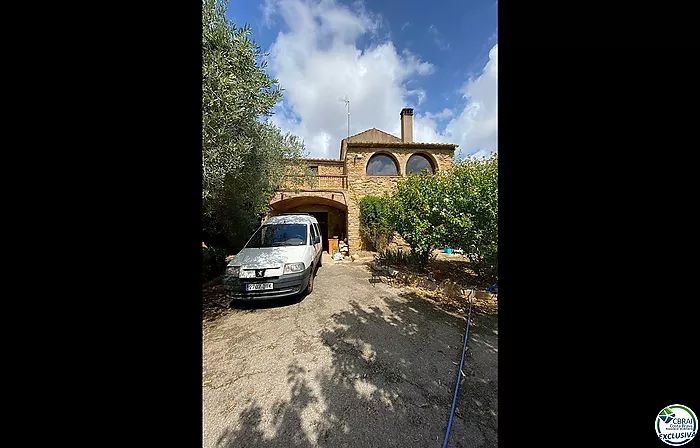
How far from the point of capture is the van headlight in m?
4.66

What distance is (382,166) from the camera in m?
12.5

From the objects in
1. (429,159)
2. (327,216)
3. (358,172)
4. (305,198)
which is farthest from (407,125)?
(305,198)

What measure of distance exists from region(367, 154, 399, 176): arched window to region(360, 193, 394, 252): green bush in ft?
5.02

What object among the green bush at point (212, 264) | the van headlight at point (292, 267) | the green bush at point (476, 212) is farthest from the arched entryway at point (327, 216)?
the van headlight at point (292, 267)

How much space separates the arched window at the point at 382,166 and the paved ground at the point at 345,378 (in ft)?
28.5

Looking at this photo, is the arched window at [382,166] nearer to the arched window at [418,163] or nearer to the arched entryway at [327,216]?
the arched window at [418,163]

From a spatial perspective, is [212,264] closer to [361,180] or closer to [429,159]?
[361,180]

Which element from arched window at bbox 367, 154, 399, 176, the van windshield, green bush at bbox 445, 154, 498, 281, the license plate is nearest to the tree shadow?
the license plate

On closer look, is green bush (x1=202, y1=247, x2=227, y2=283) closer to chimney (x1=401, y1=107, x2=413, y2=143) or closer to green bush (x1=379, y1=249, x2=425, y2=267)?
green bush (x1=379, y1=249, x2=425, y2=267)
